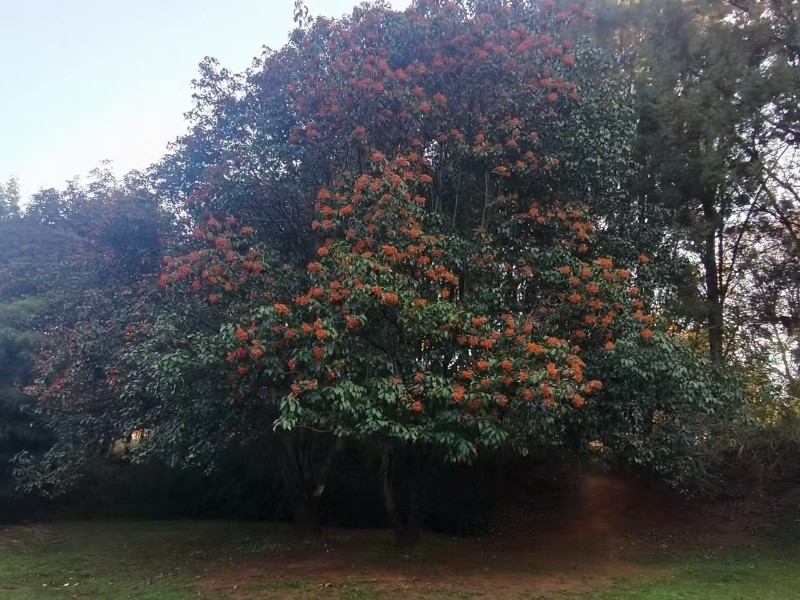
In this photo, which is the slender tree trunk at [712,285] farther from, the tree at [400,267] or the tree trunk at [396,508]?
the tree trunk at [396,508]

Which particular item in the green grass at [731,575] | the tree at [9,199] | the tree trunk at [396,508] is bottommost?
the green grass at [731,575]

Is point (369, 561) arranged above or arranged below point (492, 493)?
below

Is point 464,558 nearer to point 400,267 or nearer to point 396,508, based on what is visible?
point 396,508

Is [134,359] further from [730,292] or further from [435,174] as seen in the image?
[730,292]

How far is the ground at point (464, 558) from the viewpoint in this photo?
9453mm

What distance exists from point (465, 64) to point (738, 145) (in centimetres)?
582

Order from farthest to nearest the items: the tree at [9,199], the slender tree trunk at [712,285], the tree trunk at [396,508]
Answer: the tree at [9,199], the slender tree trunk at [712,285], the tree trunk at [396,508]

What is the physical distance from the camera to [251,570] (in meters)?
10.7

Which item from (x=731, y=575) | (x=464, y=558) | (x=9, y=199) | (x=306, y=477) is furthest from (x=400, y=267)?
(x=9, y=199)

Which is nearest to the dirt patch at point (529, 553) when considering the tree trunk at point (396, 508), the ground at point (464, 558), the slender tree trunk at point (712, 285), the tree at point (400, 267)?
the ground at point (464, 558)

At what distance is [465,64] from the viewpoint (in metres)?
10.0

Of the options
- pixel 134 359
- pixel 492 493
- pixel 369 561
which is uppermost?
pixel 134 359

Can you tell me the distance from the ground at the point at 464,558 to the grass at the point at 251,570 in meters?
0.03

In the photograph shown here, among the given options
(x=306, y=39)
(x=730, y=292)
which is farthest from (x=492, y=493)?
(x=306, y=39)
